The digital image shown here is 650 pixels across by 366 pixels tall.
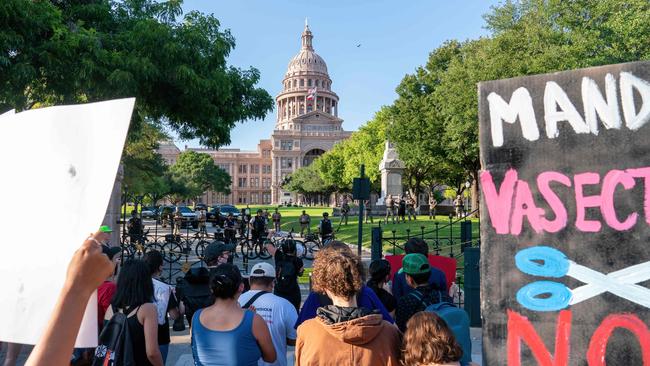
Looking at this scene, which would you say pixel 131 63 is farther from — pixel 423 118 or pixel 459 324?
pixel 423 118

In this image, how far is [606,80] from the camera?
2.34 meters

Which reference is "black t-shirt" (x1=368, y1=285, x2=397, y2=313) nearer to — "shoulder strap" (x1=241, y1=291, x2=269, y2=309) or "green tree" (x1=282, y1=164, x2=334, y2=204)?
"shoulder strap" (x1=241, y1=291, x2=269, y2=309)

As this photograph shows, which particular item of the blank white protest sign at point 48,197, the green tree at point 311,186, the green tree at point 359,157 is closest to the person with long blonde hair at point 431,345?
the blank white protest sign at point 48,197

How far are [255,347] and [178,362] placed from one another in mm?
3324

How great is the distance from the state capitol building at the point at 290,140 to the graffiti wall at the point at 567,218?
129422 millimetres

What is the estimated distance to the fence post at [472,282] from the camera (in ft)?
24.6

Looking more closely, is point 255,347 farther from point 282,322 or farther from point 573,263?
point 573,263

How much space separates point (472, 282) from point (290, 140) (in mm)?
127141

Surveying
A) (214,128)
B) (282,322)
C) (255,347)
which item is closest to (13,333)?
(255,347)

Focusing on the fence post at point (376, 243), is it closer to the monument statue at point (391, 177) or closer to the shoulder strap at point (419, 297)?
the shoulder strap at point (419, 297)

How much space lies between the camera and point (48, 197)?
5.23 ft

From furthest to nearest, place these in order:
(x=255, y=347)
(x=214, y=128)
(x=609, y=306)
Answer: (x=214, y=128) → (x=255, y=347) → (x=609, y=306)

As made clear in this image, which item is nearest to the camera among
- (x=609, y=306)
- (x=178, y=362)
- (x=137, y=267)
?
(x=609, y=306)

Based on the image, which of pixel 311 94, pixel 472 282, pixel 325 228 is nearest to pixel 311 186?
pixel 311 94
